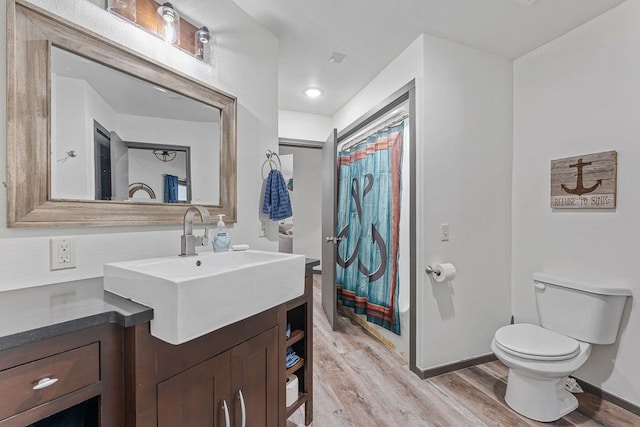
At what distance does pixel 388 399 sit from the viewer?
1.78m

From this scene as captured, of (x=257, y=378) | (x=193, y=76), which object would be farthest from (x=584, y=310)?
(x=193, y=76)

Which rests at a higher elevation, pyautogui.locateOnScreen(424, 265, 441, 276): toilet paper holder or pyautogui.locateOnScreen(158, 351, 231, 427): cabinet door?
pyautogui.locateOnScreen(424, 265, 441, 276): toilet paper holder

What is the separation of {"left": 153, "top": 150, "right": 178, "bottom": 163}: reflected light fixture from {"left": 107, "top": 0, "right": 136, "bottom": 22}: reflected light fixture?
0.54 meters

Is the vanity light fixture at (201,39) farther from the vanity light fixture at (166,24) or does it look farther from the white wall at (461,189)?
the white wall at (461,189)

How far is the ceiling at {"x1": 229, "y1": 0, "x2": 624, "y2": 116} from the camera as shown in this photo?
1.71m

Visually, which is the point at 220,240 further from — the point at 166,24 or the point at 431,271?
the point at 431,271

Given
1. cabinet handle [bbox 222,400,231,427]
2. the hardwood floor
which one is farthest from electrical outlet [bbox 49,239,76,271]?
the hardwood floor

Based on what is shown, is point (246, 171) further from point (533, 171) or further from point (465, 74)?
point (533, 171)

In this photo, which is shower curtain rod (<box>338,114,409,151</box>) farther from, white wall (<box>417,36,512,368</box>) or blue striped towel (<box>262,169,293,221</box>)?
blue striped towel (<box>262,169,293,221</box>)

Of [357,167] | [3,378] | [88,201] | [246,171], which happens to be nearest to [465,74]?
[357,167]

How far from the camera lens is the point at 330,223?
293 cm

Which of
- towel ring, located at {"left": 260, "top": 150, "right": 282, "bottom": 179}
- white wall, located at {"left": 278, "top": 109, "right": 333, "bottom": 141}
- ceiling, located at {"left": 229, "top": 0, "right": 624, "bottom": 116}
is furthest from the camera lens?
white wall, located at {"left": 278, "top": 109, "right": 333, "bottom": 141}

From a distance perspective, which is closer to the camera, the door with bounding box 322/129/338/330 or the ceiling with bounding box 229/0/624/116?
the ceiling with bounding box 229/0/624/116

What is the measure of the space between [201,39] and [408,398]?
7.67ft
